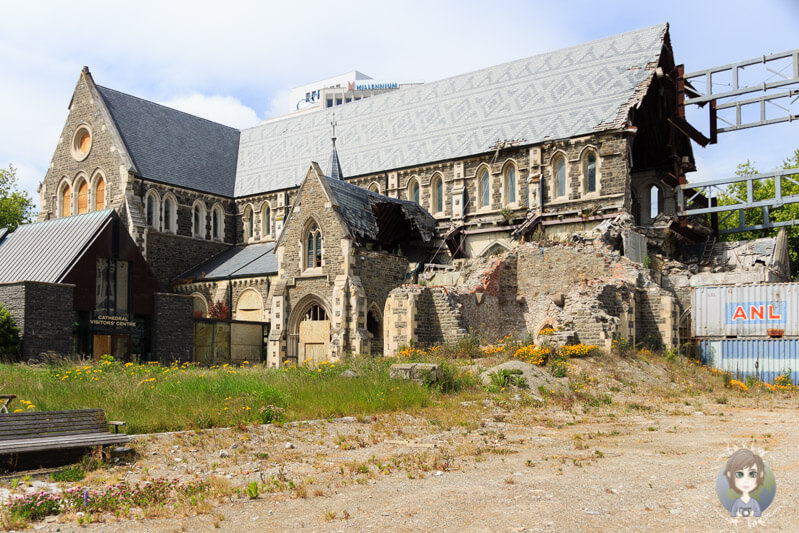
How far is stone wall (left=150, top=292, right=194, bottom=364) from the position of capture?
1008 inches

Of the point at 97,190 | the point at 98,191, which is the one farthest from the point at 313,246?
the point at 97,190

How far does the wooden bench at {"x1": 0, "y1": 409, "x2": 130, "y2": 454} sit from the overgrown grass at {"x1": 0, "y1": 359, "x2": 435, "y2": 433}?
1.03 m

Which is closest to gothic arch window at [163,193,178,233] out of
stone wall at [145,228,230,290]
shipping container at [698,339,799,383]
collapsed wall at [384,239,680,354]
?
stone wall at [145,228,230,290]

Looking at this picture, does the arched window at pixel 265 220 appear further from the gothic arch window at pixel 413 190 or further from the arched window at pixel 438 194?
the arched window at pixel 438 194

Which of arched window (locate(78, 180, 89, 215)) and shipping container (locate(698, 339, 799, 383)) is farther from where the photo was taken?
arched window (locate(78, 180, 89, 215))

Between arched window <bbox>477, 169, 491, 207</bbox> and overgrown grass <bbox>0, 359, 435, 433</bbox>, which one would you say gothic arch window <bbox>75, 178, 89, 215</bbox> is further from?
overgrown grass <bbox>0, 359, 435, 433</bbox>

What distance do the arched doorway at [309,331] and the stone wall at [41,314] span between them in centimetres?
955

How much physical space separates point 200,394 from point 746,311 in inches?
697

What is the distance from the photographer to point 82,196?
3938cm

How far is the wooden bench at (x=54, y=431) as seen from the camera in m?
9.22

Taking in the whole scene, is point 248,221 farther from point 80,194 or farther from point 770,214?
point 770,214

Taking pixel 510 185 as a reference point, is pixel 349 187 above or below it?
below

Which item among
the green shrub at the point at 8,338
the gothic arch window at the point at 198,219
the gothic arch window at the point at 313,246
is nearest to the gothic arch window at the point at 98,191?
the gothic arch window at the point at 198,219

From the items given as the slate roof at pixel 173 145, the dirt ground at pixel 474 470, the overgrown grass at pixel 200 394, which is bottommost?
the dirt ground at pixel 474 470
